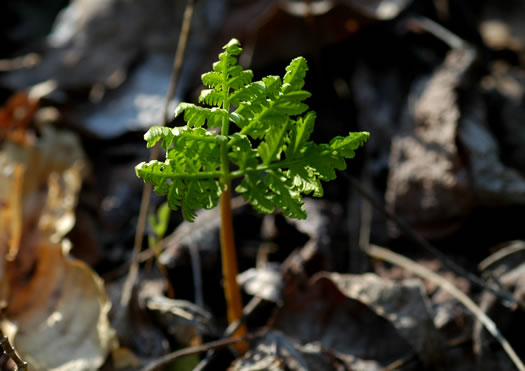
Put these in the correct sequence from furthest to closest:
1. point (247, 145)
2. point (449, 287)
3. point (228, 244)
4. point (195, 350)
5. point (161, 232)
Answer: point (449, 287) → point (161, 232) → point (195, 350) → point (228, 244) → point (247, 145)

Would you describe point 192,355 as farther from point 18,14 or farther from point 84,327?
point 18,14

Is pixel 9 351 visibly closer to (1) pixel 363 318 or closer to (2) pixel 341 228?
(1) pixel 363 318

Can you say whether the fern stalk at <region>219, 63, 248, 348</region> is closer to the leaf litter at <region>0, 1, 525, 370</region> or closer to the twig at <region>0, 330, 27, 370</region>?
the leaf litter at <region>0, 1, 525, 370</region>

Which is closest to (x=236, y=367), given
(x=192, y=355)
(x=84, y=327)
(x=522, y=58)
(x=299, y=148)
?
(x=192, y=355)

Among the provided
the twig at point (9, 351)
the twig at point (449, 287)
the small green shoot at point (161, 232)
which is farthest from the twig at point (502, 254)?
the twig at point (9, 351)

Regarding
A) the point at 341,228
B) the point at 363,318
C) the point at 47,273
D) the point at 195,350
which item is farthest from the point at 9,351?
the point at 341,228

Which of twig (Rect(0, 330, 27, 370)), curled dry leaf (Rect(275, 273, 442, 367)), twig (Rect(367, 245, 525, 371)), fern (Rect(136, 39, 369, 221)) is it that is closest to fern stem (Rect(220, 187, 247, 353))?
fern (Rect(136, 39, 369, 221))

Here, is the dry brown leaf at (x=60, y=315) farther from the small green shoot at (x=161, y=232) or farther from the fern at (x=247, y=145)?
the fern at (x=247, y=145)
